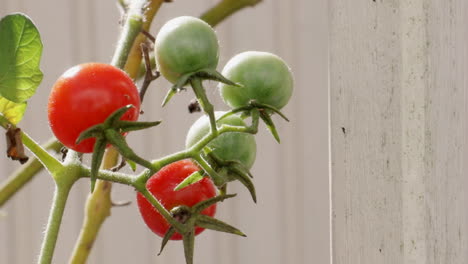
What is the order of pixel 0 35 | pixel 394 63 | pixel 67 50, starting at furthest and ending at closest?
pixel 67 50, pixel 394 63, pixel 0 35

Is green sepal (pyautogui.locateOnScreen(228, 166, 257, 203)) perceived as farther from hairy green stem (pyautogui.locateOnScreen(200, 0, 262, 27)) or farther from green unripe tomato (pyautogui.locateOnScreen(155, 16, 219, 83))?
hairy green stem (pyautogui.locateOnScreen(200, 0, 262, 27))

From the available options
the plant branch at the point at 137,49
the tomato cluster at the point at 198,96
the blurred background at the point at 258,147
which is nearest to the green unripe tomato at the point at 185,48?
the tomato cluster at the point at 198,96

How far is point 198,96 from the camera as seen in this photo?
0.92ft

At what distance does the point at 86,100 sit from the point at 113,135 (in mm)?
25

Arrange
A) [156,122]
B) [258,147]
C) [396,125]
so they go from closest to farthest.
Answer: [156,122], [396,125], [258,147]

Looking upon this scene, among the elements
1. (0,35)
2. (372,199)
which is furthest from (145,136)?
(0,35)

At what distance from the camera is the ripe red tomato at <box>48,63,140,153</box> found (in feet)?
0.89

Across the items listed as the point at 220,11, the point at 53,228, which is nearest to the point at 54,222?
the point at 53,228

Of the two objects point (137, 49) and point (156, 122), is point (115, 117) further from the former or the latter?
point (137, 49)

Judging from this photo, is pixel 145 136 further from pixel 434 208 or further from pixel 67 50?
pixel 434 208

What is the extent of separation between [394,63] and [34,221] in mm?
682

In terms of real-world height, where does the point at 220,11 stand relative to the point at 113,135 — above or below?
above

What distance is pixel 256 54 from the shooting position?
33 cm

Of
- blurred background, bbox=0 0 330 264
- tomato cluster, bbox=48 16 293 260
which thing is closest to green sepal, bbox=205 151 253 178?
tomato cluster, bbox=48 16 293 260
